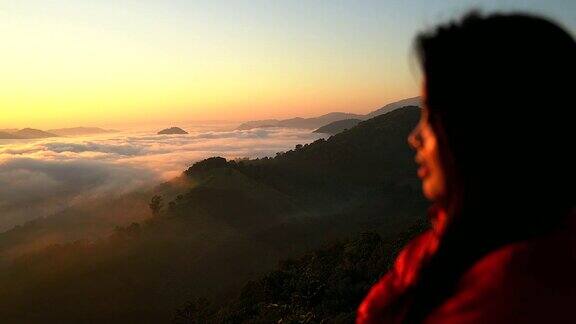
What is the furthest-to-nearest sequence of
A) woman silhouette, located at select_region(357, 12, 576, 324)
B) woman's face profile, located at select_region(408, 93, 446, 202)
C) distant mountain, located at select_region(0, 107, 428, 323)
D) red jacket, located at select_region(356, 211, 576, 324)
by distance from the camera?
distant mountain, located at select_region(0, 107, 428, 323) < woman's face profile, located at select_region(408, 93, 446, 202) < woman silhouette, located at select_region(357, 12, 576, 324) < red jacket, located at select_region(356, 211, 576, 324)

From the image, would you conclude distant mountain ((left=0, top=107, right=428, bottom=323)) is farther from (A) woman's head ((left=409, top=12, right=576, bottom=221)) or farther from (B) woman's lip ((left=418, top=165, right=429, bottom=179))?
(A) woman's head ((left=409, top=12, right=576, bottom=221))

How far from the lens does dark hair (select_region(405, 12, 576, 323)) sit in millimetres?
1253

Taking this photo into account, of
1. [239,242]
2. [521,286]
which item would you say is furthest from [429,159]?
[239,242]

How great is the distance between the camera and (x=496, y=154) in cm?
128

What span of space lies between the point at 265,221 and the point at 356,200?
2216cm

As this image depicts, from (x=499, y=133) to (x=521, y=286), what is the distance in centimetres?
41

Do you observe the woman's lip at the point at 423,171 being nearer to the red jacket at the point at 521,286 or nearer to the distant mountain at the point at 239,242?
the red jacket at the point at 521,286

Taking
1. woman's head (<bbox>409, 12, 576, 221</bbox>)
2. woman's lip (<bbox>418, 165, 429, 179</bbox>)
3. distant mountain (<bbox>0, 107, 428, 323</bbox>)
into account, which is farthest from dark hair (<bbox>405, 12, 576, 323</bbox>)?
distant mountain (<bbox>0, 107, 428, 323</bbox>)

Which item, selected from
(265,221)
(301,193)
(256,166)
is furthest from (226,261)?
(256,166)

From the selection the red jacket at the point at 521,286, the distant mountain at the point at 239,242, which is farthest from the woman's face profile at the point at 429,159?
the distant mountain at the point at 239,242

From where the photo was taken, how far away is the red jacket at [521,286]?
43.2 inches

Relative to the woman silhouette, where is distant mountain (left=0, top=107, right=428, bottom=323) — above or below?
below

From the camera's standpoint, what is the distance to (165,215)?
306 ft

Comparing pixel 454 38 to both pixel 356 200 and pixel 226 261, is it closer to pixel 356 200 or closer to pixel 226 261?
pixel 226 261
